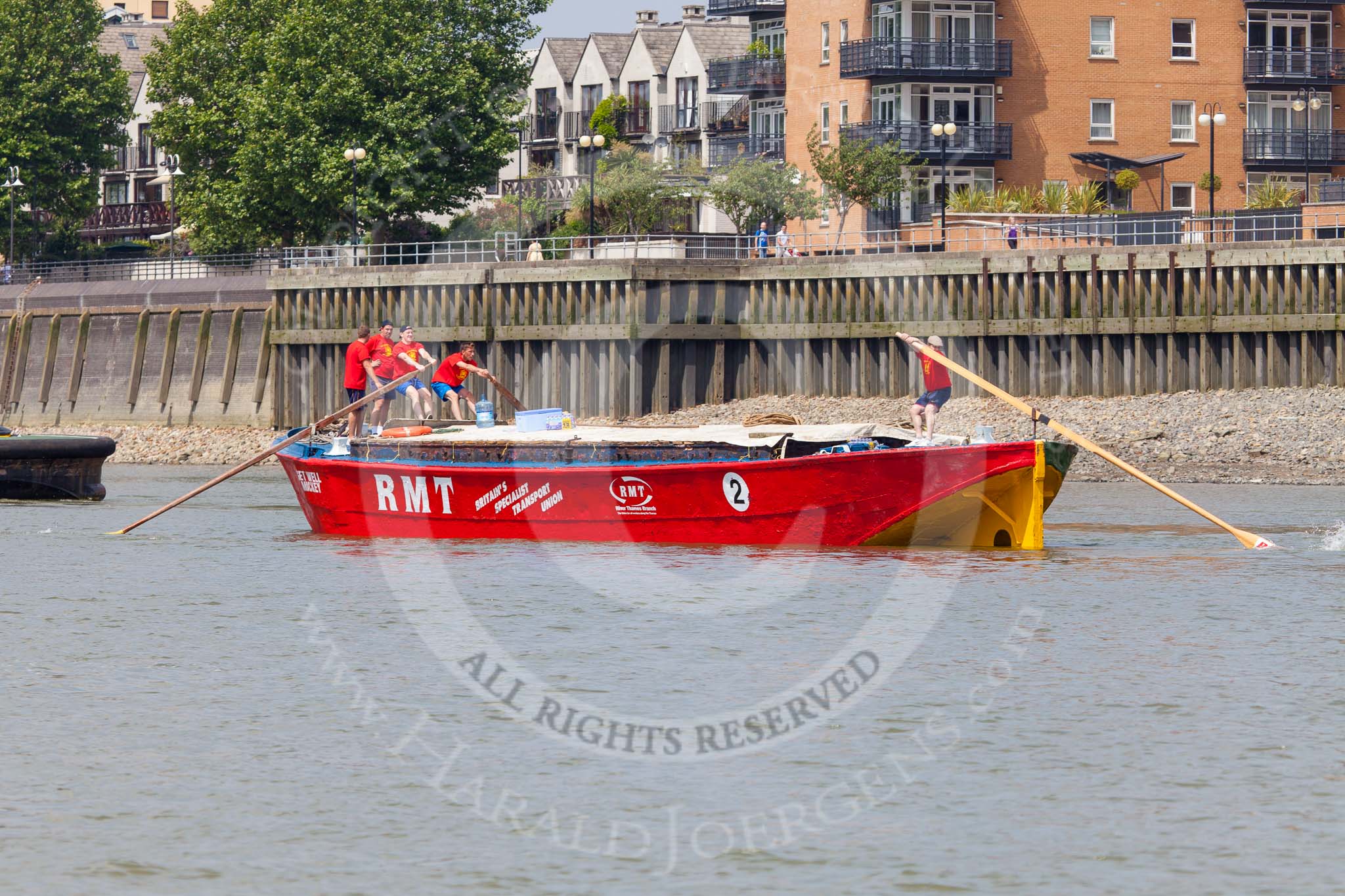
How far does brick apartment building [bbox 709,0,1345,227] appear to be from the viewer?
73.7 m

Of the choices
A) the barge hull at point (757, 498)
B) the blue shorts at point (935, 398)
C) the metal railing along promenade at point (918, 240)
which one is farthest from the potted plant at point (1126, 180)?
the blue shorts at point (935, 398)

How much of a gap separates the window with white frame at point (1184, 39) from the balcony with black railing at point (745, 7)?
1619cm

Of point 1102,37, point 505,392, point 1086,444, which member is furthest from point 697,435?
point 1102,37

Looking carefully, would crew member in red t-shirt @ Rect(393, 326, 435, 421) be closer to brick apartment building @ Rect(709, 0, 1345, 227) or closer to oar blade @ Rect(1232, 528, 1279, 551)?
oar blade @ Rect(1232, 528, 1279, 551)

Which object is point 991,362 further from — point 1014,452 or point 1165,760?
point 1165,760

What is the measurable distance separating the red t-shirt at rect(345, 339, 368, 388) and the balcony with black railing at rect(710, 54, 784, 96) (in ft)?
168

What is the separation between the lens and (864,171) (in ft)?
234

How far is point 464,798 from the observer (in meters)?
14.2

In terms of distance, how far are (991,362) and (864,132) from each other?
23728 mm

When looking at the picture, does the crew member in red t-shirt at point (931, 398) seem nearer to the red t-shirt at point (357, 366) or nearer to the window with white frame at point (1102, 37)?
the red t-shirt at point (357, 366)

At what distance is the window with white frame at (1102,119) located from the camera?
74.4 meters

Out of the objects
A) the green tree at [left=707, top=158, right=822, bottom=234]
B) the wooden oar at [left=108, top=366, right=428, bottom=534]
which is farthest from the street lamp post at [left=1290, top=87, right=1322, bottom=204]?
the wooden oar at [left=108, top=366, right=428, bottom=534]

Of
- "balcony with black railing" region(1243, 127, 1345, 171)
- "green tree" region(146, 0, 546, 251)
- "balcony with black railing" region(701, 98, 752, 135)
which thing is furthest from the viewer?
"balcony with black railing" region(701, 98, 752, 135)

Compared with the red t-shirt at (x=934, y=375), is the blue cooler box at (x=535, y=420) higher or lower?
lower
